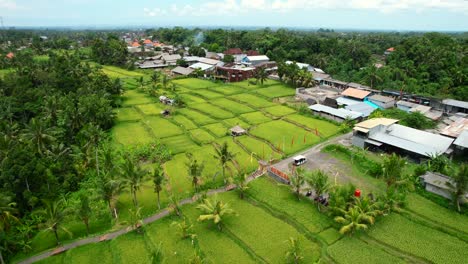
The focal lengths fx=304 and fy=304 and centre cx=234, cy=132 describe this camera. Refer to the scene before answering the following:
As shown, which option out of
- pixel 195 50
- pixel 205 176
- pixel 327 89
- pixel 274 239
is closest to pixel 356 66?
pixel 327 89

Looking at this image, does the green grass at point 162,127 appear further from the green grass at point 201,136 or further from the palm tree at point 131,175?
the palm tree at point 131,175

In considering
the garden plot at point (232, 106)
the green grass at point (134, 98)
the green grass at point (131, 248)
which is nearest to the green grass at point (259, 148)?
the garden plot at point (232, 106)

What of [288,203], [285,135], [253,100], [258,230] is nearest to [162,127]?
[285,135]

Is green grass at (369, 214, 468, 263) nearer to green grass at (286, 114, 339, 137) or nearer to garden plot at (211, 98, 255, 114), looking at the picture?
green grass at (286, 114, 339, 137)

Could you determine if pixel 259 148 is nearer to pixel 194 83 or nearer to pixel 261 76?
pixel 261 76

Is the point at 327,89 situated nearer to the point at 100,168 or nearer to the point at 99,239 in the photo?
the point at 100,168

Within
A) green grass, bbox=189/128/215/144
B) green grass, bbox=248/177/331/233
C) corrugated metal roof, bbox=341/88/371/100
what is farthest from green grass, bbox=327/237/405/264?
corrugated metal roof, bbox=341/88/371/100
